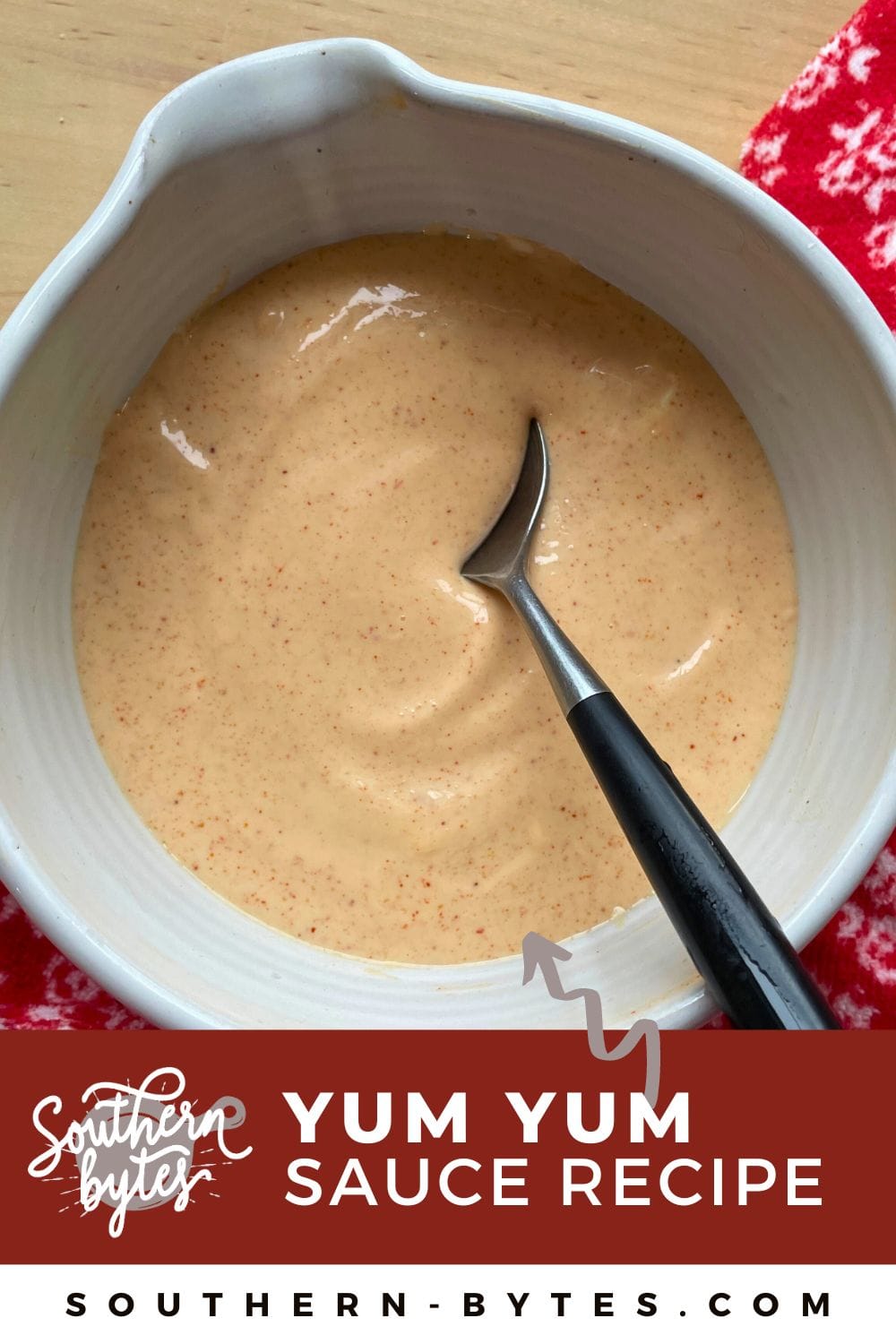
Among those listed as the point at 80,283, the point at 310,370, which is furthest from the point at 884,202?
the point at 80,283

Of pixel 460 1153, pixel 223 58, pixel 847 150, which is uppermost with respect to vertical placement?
pixel 223 58

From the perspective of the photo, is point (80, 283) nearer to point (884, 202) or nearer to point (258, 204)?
point (258, 204)

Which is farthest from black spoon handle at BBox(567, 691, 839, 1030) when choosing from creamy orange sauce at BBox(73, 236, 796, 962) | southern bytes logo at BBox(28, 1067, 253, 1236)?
southern bytes logo at BBox(28, 1067, 253, 1236)

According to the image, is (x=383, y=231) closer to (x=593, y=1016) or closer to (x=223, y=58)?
(x=223, y=58)

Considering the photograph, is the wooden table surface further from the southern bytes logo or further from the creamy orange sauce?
the southern bytes logo

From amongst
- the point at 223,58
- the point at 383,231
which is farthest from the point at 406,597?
the point at 223,58

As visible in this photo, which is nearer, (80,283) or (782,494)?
(80,283)

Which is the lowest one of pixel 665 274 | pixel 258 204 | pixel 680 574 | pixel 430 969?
pixel 430 969
